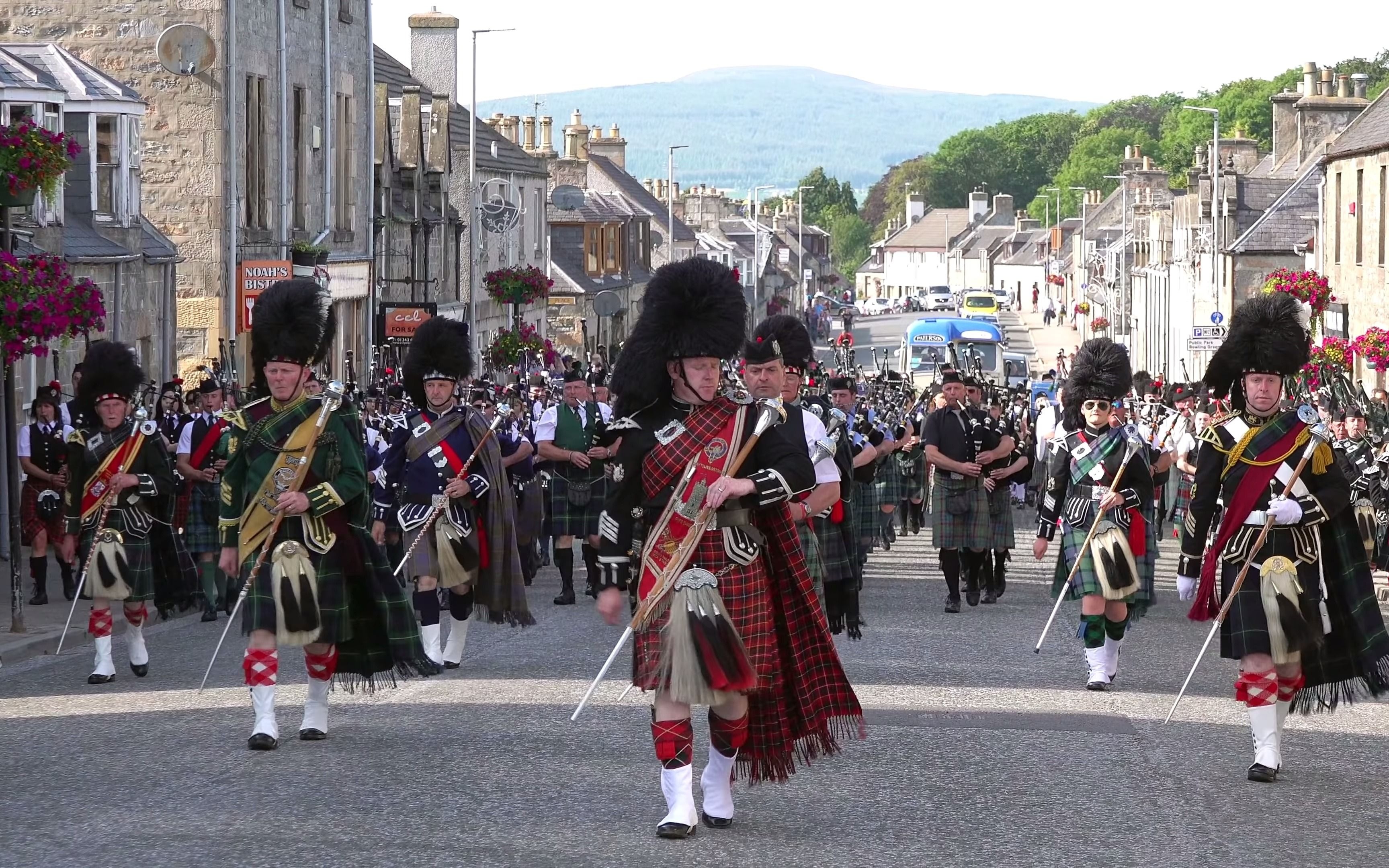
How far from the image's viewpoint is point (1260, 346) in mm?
9500

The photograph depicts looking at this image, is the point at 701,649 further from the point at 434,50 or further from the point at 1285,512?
the point at 434,50

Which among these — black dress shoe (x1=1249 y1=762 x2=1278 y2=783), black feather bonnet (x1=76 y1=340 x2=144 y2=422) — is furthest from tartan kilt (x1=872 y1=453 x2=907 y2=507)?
black dress shoe (x1=1249 y1=762 x2=1278 y2=783)

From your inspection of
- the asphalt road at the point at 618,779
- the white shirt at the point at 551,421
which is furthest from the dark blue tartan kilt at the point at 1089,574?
the white shirt at the point at 551,421

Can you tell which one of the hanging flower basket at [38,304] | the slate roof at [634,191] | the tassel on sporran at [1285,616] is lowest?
the tassel on sporran at [1285,616]

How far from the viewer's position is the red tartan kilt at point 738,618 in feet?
25.4

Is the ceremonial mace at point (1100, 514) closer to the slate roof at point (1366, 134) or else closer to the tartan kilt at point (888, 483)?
the tartan kilt at point (888, 483)

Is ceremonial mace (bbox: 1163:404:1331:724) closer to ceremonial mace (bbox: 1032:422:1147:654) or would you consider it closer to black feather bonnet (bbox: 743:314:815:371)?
black feather bonnet (bbox: 743:314:815:371)

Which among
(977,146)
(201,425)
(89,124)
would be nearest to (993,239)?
(977,146)

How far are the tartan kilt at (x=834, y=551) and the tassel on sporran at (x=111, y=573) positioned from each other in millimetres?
3984

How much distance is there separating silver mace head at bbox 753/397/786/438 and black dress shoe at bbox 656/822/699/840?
1.42m

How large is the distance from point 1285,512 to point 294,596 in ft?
14.1

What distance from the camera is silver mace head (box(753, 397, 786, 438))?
778 cm

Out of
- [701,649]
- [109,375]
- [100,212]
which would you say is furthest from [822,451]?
[100,212]

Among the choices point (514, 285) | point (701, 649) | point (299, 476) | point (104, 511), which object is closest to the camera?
point (701, 649)
